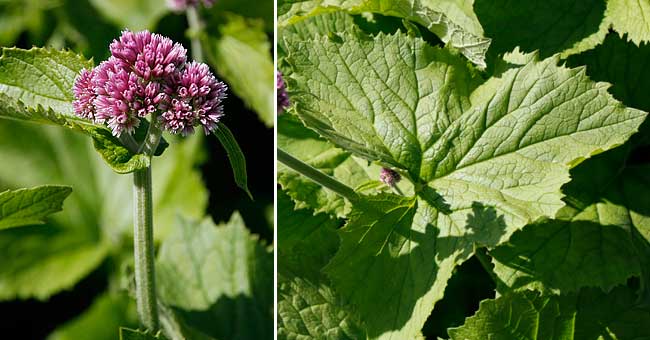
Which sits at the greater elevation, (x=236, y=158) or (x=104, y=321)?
(x=236, y=158)

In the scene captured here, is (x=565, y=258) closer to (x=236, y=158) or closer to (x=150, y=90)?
(x=236, y=158)

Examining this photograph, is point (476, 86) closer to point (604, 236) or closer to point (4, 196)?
point (604, 236)

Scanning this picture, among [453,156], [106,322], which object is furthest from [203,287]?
[453,156]

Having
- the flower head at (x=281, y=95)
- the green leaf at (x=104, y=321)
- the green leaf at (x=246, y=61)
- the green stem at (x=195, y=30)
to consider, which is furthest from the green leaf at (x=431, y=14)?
the green leaf at (x=104, y=321)

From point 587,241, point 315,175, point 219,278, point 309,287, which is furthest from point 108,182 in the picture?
point 587,241

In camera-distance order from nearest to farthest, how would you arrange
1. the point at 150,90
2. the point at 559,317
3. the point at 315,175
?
the point at 150,90, the point at 315,175, the point at 559,317

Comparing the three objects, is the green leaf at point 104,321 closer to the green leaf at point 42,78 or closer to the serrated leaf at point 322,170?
the serrated leaf at point 322,170
